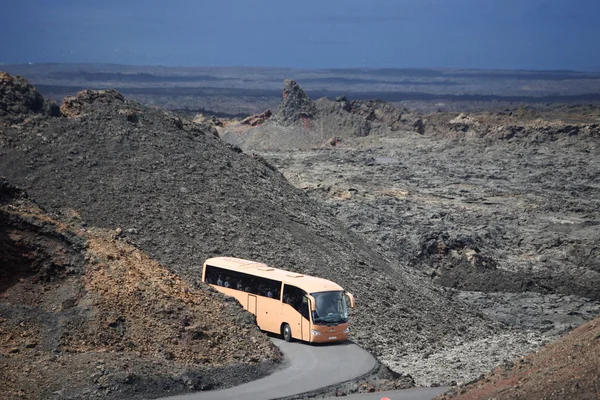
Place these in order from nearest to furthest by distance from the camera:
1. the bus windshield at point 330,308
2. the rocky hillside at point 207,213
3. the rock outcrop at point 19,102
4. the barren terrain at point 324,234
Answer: the bus windshield at point 330,308
the rocky hillside at point 207,213
the barren terrain at point 324,234
the rock outcrop at point 19,102

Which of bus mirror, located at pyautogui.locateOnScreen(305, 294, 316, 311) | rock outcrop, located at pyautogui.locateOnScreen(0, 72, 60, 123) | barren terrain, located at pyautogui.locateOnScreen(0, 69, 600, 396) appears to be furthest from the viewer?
rock outcrop, located at pyautogui.locateOnScreen(0, 72, 60, 123)

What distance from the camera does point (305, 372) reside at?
787 inches

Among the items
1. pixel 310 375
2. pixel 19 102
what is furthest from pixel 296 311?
pixel 19 102

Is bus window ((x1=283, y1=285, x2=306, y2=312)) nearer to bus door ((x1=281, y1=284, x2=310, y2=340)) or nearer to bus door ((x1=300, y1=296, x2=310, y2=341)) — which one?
bus door ((x1=281, y1=284, x2=310, y2=340))

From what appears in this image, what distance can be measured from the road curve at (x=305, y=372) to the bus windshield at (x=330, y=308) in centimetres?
63

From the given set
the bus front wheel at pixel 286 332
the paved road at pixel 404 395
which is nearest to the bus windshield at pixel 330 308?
the bus front wheel at pixel 286 332

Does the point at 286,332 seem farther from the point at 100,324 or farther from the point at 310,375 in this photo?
the point at 100,324

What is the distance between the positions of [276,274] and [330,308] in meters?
1.81

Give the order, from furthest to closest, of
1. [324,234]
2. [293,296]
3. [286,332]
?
1. [324,234]
2. [286,332]
3. [293,296]

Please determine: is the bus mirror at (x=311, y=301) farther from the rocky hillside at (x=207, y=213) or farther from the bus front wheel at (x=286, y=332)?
the rocky hillside at (x=207, y=213)

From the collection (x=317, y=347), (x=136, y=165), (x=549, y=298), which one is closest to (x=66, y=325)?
(x=317, y=347)

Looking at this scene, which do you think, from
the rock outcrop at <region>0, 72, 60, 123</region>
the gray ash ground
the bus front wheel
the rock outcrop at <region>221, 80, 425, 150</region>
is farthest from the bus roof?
the rock outcrop at <region>221, 80, 425, 150</region>

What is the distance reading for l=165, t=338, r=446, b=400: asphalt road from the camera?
18.2m

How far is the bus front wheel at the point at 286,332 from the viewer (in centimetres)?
2302
